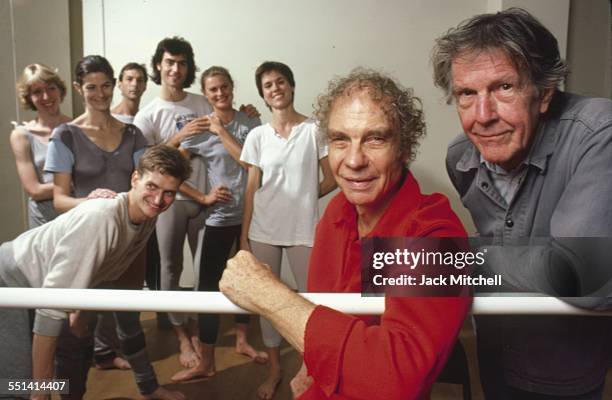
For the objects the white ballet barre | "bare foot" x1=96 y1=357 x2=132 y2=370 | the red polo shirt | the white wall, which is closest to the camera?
the red polo shirt

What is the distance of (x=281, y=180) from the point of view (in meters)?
0.87

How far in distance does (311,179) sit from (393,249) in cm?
23

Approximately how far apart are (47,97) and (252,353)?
0.64 m

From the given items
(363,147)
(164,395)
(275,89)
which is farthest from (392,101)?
(164,395)

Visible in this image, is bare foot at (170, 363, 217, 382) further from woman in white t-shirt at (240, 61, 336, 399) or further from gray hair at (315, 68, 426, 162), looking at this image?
gray hair at (315, 68, 426, 162)

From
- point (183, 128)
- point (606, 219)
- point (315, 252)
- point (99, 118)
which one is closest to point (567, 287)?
point (606, 219)

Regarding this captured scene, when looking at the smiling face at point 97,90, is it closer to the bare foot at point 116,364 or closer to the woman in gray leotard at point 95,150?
the woman in gray leotard at point 95,150

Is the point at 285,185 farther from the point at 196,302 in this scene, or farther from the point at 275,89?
the point at 196,302

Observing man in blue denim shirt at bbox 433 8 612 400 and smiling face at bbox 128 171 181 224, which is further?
smiling face at bbox 128 171 181 224

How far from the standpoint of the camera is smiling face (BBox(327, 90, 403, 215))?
2.11 feet

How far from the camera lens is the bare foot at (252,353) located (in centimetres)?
93

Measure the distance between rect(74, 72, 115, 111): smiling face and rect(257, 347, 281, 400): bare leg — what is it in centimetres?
58

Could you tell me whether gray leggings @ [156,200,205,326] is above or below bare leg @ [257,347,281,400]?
above

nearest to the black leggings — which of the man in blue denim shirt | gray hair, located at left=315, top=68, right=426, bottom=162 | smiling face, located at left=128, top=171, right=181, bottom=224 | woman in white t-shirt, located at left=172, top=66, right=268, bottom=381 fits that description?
woman in white t-shirt, located at left=172, top=66, right=268, bottom=381
